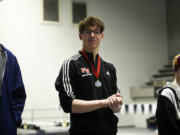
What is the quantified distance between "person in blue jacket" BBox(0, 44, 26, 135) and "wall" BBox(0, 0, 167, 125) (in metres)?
9.56

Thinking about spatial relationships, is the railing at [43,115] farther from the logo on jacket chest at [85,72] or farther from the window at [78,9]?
the logo on jacket chest at [85,72]

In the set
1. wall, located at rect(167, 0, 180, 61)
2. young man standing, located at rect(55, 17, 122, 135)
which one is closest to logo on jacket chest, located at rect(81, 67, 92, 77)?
young man standing, located at rect(55, 17, 122, 135)

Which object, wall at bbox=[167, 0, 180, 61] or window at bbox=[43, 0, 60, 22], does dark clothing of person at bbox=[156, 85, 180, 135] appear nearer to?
window at bbox=[43, 0, 60, 22]

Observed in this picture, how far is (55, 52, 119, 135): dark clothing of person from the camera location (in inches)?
110

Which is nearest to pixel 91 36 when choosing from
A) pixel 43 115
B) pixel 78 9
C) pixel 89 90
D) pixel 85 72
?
pixel 85 72

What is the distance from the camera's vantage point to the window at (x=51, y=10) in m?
13.3

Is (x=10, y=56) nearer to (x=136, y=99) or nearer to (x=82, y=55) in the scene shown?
(x=82, y=55)

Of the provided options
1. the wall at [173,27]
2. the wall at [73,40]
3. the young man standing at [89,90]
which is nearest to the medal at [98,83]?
the young man standing at [89,90]

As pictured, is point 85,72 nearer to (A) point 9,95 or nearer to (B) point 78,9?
(A) point 9,95

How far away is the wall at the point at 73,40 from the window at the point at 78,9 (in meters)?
0.26

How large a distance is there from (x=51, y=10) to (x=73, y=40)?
1.58 meters

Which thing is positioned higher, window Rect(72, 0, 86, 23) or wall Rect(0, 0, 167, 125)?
window Rect(72, 0, 86, 23)

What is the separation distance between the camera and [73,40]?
45.7 ft

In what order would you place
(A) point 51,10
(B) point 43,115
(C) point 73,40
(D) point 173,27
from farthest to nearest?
1. (D) point 173,27
2. (C) point 73,40
3. (A) point 51,10
4. (B) point 43,115
